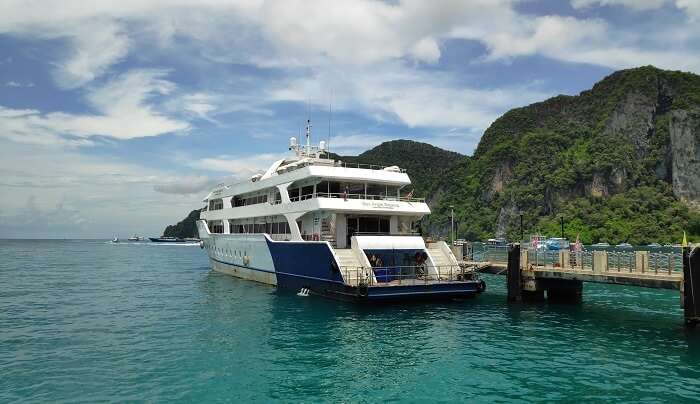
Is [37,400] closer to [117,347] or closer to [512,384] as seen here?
[117,347]

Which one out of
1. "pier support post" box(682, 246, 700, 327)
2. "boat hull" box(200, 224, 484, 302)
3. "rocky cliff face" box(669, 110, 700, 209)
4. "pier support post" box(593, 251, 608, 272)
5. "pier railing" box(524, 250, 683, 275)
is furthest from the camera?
"rocky cliff face" box(669, 110, 700, 209)

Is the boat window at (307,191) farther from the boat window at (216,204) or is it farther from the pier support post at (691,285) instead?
the pier support post at (691,285)

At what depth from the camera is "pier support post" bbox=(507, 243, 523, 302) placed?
29844 mm

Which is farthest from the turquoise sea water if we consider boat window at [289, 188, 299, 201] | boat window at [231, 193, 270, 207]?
boat window at [231, 193, 270, 207]

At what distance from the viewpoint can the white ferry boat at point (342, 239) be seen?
2803 cm

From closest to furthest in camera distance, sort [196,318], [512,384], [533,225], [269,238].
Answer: [512,384]
[196,318]
[269,238]
[533,225]

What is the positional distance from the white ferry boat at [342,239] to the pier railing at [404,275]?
6 cm

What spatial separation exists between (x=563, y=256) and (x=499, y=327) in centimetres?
801

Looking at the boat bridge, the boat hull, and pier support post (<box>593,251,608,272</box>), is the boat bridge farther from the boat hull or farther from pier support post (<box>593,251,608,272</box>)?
the boat hull

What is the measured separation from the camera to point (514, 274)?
98.3ft

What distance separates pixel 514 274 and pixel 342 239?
10.6 metres

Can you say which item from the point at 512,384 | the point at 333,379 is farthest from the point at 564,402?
the point at 333,379

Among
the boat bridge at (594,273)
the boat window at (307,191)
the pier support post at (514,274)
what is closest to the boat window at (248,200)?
the boat window at (307,191)

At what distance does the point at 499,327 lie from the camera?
23.1 meters
